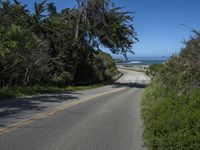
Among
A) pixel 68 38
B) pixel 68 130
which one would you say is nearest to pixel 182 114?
pixel 68 130

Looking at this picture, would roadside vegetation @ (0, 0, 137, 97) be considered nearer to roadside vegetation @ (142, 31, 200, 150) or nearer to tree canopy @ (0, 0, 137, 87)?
tree canopy @ (0, 0, 137, 87)

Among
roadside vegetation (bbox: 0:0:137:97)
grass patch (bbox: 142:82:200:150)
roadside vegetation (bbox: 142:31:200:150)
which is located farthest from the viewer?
roadside vegetation (bbox: 0:0:137:97)

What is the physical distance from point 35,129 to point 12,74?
2260 centimetres

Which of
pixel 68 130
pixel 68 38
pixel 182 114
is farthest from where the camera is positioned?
pixel 68 38

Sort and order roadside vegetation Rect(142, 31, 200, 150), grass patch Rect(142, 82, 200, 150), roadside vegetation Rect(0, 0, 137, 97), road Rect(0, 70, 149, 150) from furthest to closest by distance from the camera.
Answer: roadside vegetation Rect(0, 0, 137, 97)
road Rect(0, 70, 149, 150)
roadside vegetation Rect(142, 31, 200, 150)
grass patch Rect(142, 82, 200, 150)

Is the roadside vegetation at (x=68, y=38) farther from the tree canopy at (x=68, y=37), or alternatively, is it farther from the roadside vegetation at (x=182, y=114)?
the roadside vegetation at (x=182, y=114)

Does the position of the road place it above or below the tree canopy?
below

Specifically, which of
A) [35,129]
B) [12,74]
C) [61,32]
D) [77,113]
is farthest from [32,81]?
[35,129]

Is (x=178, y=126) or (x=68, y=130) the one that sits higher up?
(x=178, y=126)

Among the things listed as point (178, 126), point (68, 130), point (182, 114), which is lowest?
point (68, 130)

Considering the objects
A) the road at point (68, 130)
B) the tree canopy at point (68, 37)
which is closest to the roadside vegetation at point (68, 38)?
the tree canopy at point (68, 37)

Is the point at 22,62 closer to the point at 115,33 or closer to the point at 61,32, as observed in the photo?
the point at 61,32

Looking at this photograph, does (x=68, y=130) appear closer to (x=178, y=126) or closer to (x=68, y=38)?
(x=178, y=126)

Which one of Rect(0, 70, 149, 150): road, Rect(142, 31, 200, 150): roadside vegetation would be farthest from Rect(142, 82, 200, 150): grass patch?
Rect(0, 70, 149, 150): road
